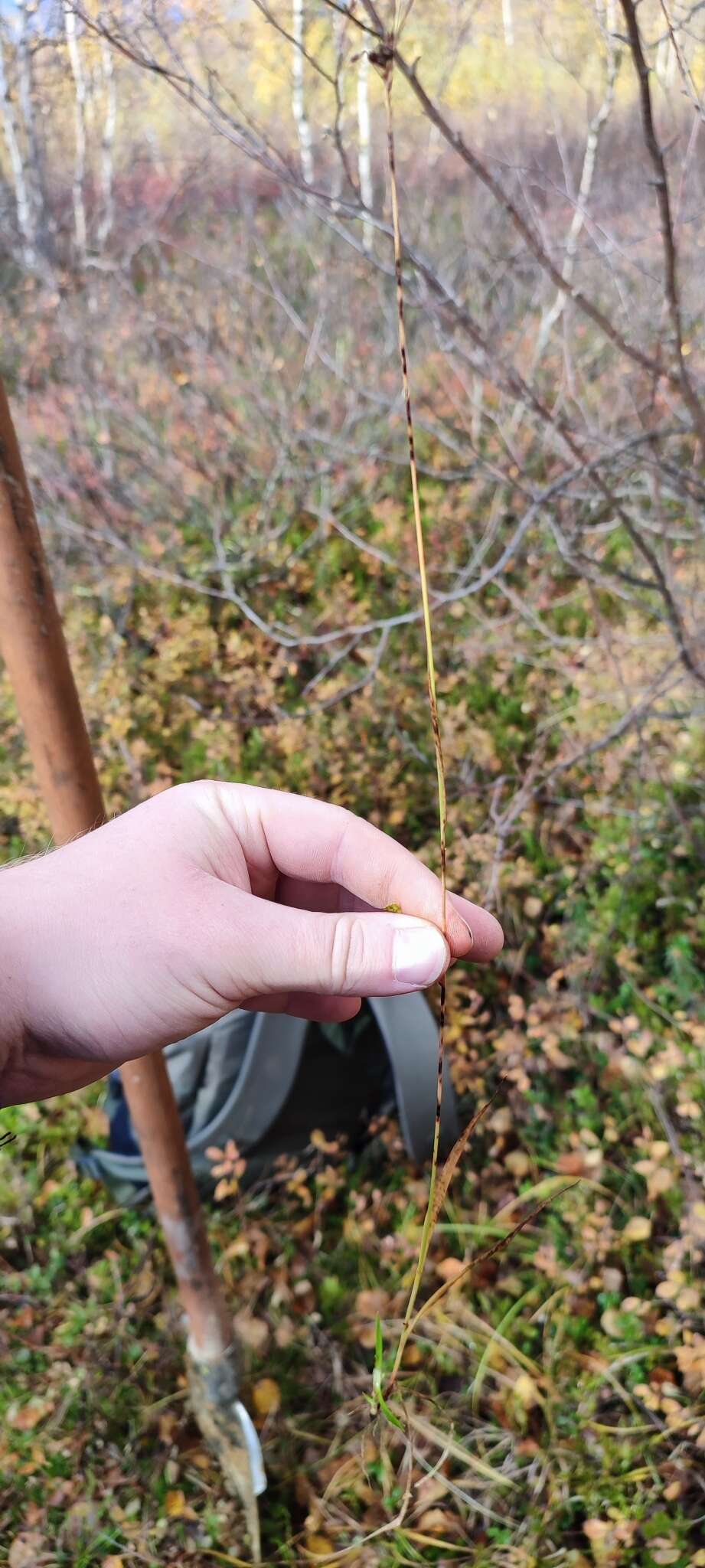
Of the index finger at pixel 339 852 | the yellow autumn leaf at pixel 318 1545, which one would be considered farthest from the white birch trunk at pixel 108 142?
the yellow autumn leaf at pixel 318 1545

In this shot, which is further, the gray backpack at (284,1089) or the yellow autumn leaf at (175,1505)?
the gray backpack at (284,1089)

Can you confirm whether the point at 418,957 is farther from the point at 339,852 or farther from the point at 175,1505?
the point at 175,1505

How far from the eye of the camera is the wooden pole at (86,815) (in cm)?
138

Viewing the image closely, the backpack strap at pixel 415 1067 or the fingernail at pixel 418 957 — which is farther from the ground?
the fingernail at pixel 418 957

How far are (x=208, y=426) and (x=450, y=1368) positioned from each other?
4.33 metres

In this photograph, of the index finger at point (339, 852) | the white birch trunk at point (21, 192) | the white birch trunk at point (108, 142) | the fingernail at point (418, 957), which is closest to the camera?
the fingernail at point (418, 957)

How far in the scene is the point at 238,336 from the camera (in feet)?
17.9

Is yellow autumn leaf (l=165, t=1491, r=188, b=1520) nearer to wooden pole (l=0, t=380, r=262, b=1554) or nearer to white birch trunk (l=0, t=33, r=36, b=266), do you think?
wooden pole (l=0, t=380, r=262, b=1554)

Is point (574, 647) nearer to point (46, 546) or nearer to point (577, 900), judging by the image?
point (577, 900)

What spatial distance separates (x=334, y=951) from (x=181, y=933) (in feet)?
0.56

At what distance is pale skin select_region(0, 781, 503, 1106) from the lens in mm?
982

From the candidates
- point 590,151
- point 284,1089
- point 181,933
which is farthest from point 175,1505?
point 590,151

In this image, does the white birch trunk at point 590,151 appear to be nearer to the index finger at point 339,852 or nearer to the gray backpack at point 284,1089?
the index finger at point 339,852

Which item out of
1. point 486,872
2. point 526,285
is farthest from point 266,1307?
point 526,285
